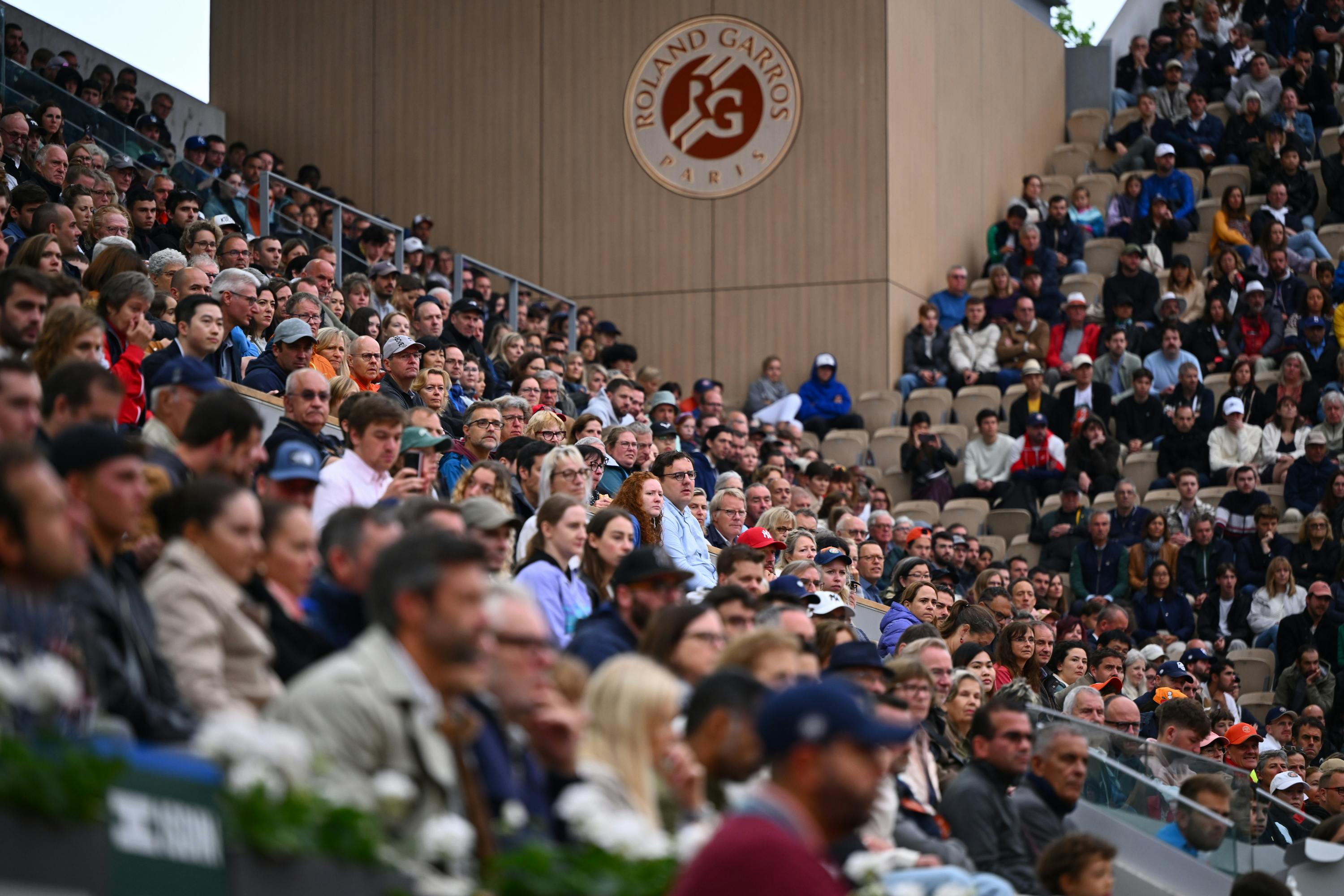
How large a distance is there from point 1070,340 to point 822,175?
9.08 ft

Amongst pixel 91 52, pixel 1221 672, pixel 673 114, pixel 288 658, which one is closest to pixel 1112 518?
pixel 1221 672

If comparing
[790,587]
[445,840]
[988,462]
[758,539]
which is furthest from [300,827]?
[988,462]

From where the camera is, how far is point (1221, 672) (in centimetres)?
1102

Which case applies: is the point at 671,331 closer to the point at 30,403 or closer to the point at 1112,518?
the point at 1112,518

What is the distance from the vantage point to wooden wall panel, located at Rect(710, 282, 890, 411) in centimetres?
1597

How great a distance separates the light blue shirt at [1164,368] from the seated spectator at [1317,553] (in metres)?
2.20

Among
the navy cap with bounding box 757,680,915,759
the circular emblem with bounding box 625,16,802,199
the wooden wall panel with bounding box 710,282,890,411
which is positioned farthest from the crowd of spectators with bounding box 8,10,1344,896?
the circular emblem with bounding box 625,16,802,199

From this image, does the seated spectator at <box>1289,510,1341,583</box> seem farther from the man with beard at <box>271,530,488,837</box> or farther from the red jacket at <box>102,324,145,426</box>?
the man with beard at <box>271,530,488,837</box>

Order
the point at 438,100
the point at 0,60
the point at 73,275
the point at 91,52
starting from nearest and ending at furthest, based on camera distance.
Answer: the point at 73,275 < the point at 0,60 < the point at 91,52 < the point at 438,100

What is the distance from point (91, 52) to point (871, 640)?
354 inches

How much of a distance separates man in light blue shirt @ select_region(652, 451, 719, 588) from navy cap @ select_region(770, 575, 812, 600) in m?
0.63

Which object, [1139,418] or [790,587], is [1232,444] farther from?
[790,587]

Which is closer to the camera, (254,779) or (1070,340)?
(254,779)

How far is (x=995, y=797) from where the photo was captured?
5746 mm
